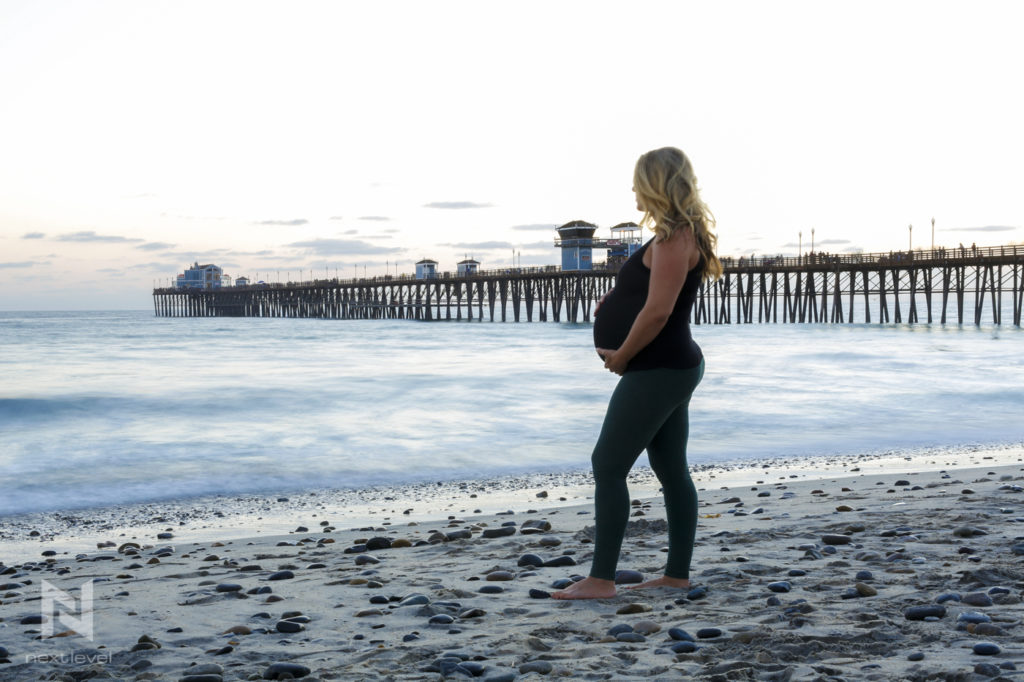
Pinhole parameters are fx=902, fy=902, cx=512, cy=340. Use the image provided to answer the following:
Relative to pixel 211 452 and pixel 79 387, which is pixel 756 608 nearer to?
pixel 211 452

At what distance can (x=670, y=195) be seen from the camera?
10.3 feet

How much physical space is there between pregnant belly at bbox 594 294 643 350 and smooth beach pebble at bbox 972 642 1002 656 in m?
1.46

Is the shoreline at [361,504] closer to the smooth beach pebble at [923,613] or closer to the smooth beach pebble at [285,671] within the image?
the smooth beach pebble at [285,671]

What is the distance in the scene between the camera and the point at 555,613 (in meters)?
3.26

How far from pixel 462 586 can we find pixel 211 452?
729 centimetres

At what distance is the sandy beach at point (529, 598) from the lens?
2709 millimetres

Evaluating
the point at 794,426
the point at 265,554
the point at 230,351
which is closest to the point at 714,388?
the point at 794,426

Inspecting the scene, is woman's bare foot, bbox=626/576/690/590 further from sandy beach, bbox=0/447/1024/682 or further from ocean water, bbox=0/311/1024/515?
ocean water, bbox=0/311/1024/515

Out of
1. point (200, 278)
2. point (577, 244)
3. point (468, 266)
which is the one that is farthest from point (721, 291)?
point (200, 278)

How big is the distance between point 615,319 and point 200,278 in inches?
5241

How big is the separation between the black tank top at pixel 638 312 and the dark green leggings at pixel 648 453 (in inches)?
1.6

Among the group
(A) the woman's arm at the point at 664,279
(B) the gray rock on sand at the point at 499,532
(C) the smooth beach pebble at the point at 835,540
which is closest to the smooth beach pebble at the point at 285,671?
(A) the woman's arm at the point at 664,279

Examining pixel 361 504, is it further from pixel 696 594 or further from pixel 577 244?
pixel 577 244

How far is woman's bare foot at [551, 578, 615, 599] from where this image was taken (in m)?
3.41
